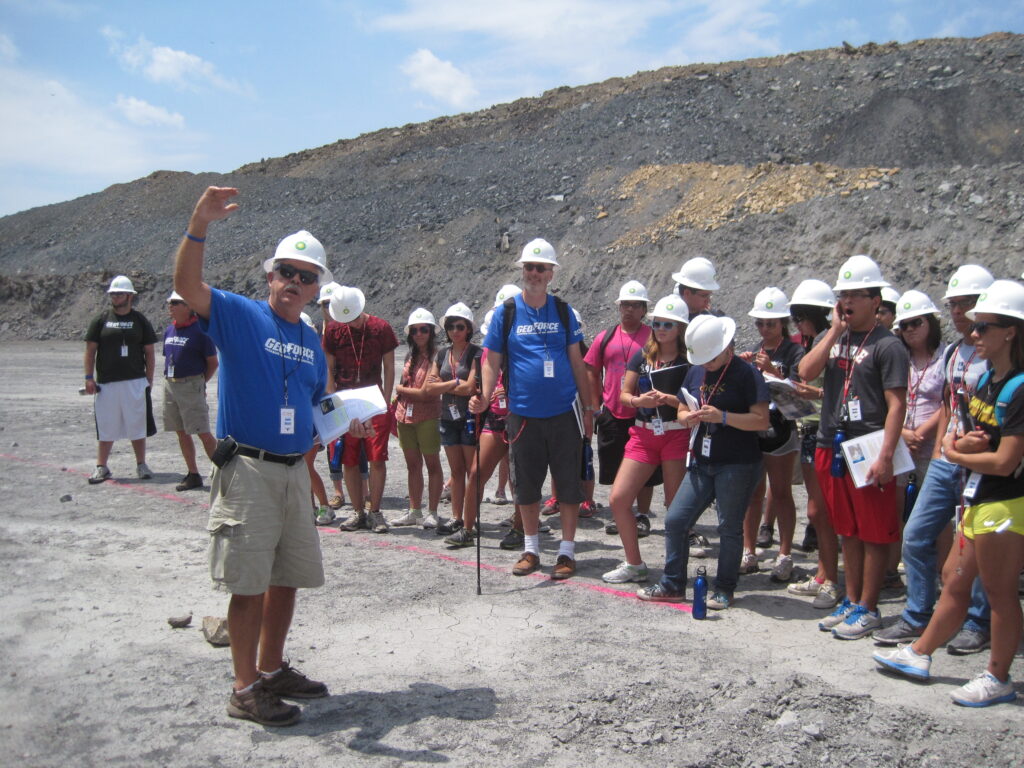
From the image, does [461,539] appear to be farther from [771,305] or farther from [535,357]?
[771,305]

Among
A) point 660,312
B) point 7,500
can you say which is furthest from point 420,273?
point 660,312

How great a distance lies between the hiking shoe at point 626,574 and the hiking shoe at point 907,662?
1.95 metres

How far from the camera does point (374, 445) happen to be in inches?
311

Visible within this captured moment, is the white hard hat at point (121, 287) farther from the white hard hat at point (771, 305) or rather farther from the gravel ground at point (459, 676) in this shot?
the white hard hat at point (771, 305)

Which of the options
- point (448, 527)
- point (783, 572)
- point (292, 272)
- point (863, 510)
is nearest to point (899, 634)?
point (863, 510)

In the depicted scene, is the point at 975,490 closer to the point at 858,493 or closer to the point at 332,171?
the point at 858,493

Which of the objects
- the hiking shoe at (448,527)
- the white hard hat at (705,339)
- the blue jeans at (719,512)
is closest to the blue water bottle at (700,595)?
the blue jeans at (719,512)

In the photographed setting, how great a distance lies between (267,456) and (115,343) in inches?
270

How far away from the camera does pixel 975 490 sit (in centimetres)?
421

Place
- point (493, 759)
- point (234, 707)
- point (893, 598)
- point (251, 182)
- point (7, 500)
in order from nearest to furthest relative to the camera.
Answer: point (493, 759) → point (234, 707) → point (893, 598) → point (7, 500) → point (251, 182)

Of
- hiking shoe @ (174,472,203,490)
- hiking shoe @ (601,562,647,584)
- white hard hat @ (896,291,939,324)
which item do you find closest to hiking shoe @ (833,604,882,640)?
hiking shoe @ (601,562,647,584)

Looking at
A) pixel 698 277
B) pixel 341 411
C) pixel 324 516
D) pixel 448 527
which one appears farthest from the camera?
pixel 324 516

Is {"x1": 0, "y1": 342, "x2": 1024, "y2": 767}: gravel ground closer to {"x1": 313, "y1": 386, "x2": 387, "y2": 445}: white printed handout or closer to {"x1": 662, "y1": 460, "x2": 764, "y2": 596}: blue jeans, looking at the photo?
{"x1": 662, "y1": 460, "x2": 764, "y2": 596}: blue jeans

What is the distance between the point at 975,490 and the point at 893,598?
2.04m
